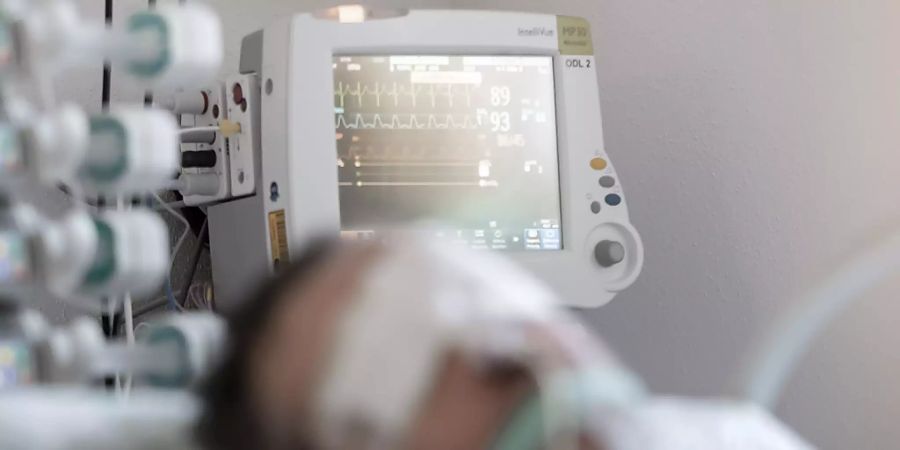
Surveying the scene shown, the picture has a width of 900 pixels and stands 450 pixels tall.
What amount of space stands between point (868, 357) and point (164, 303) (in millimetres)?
1000

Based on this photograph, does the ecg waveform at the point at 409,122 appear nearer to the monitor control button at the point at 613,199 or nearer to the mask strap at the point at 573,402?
the monitor control button at the point at 613,199

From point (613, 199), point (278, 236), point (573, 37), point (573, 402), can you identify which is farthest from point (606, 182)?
point (573, 402)

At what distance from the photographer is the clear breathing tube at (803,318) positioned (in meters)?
0.91

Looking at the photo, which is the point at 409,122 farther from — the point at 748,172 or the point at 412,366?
the point at 412,366

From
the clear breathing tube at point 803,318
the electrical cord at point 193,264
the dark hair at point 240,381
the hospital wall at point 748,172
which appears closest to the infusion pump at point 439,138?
the electrical cord at point 193,264

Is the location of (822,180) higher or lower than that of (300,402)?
higher

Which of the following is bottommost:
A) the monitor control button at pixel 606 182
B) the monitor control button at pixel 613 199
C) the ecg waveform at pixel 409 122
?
the monitor control button at pixel 613 199

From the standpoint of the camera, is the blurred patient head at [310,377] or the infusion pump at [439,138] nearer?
the blurred patient head at [310,377]

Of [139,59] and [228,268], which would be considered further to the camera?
[228,268]

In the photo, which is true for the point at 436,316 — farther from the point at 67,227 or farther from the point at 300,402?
the point at 67,227

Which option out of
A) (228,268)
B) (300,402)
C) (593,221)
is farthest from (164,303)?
(300,402)

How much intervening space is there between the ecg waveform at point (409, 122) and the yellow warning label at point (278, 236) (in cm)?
14

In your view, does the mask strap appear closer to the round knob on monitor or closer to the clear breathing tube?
the clear breathing tube

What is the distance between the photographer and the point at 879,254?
3.16 feet
